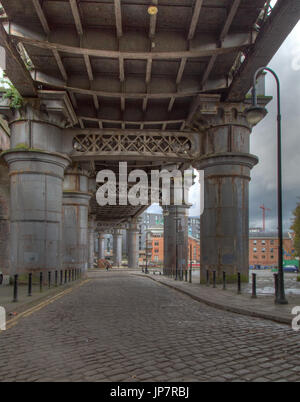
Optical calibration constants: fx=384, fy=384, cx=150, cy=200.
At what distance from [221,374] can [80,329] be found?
3721mm

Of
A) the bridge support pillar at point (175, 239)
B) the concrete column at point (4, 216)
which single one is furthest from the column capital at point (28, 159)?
the bridge support pillar at point (175, 239)

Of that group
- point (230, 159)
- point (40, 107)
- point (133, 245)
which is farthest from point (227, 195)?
point (133, 245)

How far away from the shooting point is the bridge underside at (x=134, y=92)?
13.4 meters

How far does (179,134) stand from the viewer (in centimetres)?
2028

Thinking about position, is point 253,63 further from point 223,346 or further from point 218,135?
point 223,346

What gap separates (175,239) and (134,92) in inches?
741

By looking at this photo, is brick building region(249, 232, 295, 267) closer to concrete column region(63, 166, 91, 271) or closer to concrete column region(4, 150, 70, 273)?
concrete column region(63, 166, 91, 271)

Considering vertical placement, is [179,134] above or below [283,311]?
above

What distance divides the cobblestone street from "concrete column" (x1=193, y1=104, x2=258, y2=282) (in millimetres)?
8389

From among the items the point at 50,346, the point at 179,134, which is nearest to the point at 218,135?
the point at 179,134

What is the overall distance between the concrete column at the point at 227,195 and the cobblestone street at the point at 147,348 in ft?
27.5

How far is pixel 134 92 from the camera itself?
1819cm

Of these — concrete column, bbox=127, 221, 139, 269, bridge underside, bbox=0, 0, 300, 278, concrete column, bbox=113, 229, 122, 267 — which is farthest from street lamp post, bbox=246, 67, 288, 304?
concrete column, bbox=113, 229, 122, 267

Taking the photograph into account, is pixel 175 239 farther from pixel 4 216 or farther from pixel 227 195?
pixel 227 195
